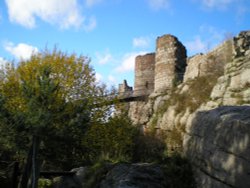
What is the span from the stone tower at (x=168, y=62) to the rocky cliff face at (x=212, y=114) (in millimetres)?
1093

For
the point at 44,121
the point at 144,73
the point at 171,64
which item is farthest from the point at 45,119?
the point at 144,73

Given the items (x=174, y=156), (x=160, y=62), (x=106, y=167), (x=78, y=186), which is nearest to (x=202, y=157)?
(x=174, y=156)

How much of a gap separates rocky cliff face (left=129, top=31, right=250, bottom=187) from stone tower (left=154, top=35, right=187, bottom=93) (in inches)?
43.0

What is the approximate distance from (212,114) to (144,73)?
20.7 m

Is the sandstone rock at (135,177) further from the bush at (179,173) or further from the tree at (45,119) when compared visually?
the tree at (45,119)

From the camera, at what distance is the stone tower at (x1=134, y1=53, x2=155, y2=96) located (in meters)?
28.2

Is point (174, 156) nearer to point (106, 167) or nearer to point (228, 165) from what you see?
point (106, 167)

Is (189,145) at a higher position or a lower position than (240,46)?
lower

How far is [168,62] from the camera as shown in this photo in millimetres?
24188

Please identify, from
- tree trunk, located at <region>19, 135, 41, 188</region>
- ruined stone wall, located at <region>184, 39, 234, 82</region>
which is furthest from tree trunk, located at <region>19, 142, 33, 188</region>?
ruined stone wall, located at <region>184, 39, 234, 82</region>

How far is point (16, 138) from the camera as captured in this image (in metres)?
13.7

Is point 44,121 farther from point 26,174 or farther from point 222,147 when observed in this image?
point 222,147

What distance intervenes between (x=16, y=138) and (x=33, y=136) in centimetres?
90

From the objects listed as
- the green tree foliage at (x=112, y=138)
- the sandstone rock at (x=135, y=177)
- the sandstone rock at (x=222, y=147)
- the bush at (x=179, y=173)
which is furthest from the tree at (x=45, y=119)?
the sandstone rock at (x=222, y=147)
